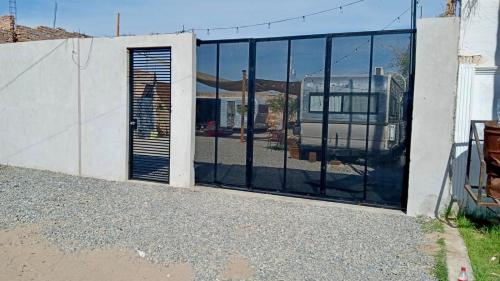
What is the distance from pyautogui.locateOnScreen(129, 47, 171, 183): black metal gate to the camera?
7.32m

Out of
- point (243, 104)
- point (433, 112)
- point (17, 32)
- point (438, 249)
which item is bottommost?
point (438, 249)

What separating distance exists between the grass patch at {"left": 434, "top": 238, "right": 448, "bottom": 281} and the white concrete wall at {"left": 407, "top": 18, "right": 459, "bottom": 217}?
114 centimetres

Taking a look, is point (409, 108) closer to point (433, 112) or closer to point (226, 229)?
point (433, 112)

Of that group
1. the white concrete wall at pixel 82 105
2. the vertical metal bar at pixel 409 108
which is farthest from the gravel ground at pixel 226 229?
the white concrete wall at pixel 82 105

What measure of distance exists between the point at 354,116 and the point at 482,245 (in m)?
2.68

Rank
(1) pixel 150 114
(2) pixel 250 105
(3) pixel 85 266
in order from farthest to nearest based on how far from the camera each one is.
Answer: (1) pixel 150 114 → (2) pixel 250 105 → (3) pixel 85 266

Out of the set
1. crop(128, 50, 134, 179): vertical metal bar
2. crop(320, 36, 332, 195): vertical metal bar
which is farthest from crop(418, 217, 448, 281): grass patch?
crop(128, 50, 134, 179): vertical metal bar

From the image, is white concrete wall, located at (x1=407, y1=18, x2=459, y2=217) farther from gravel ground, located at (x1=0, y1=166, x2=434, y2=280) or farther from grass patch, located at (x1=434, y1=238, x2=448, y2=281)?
grass patch, located at (x1=434, y1=238, x2=448, y2=281)

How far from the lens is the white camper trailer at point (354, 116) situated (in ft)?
19.4

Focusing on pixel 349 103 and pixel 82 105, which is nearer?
pixel 349 103

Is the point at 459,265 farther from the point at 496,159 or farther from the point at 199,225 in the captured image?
the point at 199,225

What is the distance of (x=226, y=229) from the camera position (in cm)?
488

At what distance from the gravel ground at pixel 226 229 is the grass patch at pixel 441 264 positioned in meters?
0.10

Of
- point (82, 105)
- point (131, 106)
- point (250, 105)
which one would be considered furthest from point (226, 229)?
point (82, 105)
